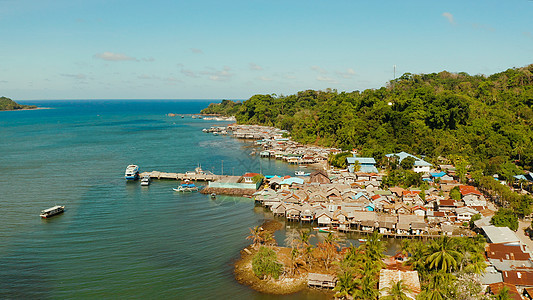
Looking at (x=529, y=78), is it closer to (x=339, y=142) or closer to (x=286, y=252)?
(x=339, y=142)

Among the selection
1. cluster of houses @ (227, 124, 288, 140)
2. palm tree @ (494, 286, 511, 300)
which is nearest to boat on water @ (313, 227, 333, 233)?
palm tree @ (494, 286, 511, 300)

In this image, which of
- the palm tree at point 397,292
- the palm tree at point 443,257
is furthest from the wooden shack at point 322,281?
the palm tree at point 443,257

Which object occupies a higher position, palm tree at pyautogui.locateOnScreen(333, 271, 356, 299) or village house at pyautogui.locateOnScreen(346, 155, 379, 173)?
village house at pyautogui.locateOnScreen(346, 155, 379, 173)

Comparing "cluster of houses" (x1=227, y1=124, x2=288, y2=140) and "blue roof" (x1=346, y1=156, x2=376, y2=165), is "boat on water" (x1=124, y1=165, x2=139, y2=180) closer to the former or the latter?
"blue roof" (x1=346, y1=156, x2=376, y2=165)

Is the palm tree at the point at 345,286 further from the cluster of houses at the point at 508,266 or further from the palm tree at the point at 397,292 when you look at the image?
the cluster of houses at the point at 508,266

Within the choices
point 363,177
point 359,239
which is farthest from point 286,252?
point 363,177

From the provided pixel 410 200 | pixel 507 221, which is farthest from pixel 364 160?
pixel 507 221
